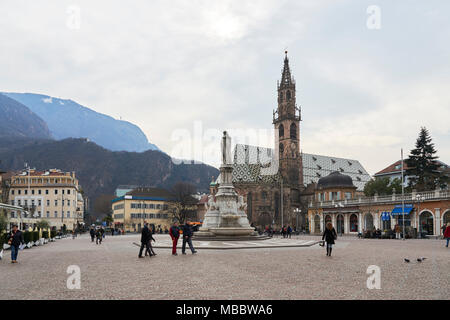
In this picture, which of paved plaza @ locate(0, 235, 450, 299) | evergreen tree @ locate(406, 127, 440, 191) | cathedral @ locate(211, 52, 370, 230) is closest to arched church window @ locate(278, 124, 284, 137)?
cathedral @ locate(211, 52, 370, 230)

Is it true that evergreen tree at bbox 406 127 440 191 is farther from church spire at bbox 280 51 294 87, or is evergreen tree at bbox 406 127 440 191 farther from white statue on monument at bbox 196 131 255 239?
church spire at bbox 280 51 294 87

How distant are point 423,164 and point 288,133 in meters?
51.7

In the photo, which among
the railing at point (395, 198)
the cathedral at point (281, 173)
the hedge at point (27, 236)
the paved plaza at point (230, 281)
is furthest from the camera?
the cathedral at point (281, 173)

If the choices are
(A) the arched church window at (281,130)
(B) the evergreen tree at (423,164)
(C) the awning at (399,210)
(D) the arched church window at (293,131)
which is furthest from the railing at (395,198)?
(A) the arched church window at (281,130)

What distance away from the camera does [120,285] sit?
432 inches

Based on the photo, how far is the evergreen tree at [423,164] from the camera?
6250 centimetres

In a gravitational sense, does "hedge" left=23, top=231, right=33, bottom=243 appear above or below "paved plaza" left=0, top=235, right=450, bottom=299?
below

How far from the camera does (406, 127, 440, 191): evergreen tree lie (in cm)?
6250

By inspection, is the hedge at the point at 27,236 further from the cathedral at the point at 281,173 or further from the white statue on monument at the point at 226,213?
the cathedral at the point at 281,173

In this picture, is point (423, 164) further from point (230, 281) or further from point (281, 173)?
point (230, 281)

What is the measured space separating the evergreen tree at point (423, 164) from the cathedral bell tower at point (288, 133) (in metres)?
48.3

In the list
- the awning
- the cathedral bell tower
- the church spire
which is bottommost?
the awning

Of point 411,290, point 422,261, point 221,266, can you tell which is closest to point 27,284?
point 221,266

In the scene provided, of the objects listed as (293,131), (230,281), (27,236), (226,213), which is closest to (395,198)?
(226,213)
